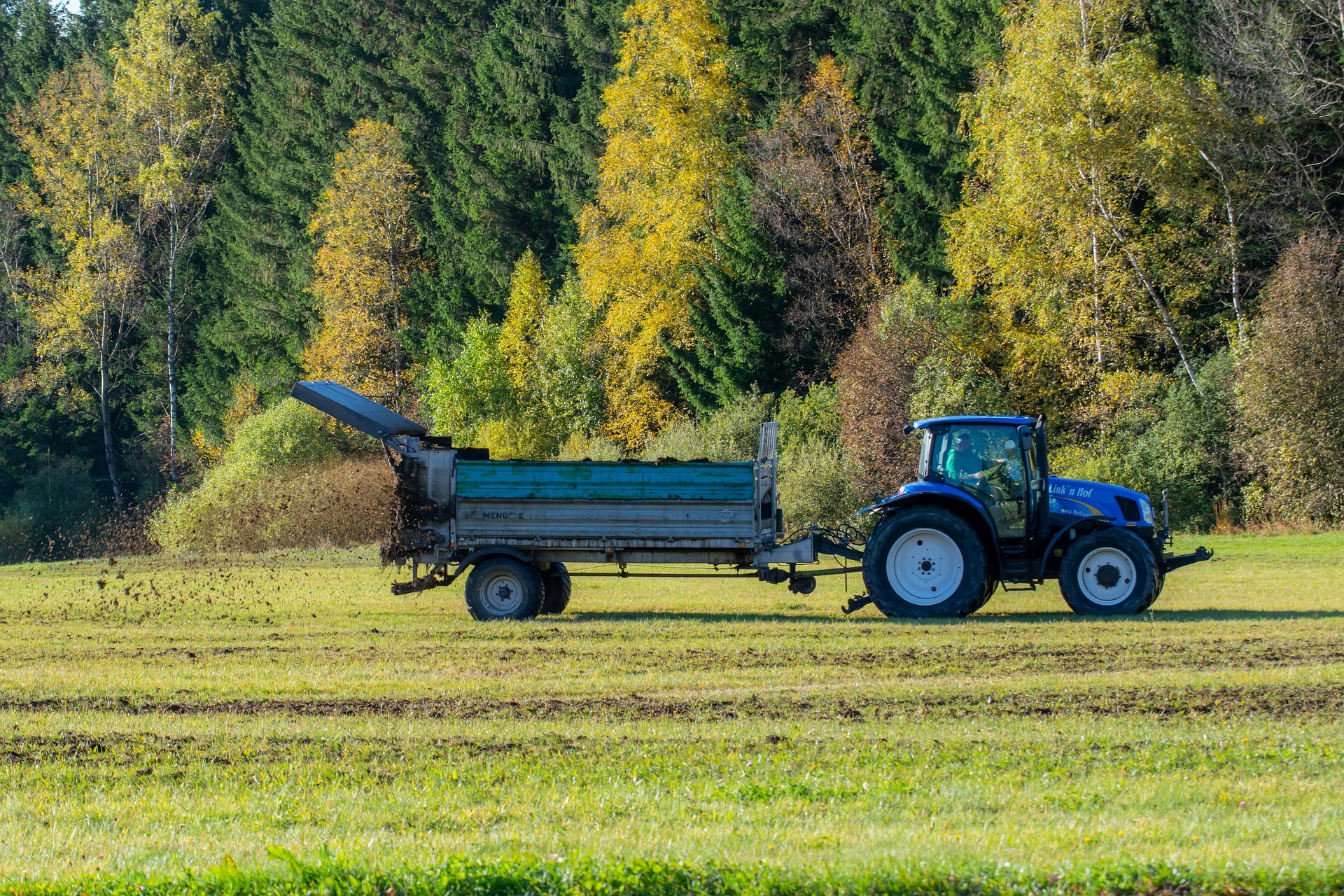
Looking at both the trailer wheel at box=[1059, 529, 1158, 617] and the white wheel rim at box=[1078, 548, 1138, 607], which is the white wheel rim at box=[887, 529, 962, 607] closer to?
the trailer wheel at box=[1059, 529, 1158, 617]

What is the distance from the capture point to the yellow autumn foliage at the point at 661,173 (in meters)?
41.8

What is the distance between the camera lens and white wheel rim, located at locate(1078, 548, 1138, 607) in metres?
16.0

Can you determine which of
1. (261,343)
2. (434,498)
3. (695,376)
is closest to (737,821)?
(434,498)

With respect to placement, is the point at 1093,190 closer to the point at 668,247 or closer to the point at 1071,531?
the point at 668,247

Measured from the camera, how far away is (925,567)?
16.5 meters

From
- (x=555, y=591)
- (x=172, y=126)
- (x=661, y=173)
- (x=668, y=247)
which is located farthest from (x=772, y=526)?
(x=172, y=126)

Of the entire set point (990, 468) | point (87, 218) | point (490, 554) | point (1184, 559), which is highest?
point (87, 218)

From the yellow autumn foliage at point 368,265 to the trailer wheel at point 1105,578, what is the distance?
40.3 metres

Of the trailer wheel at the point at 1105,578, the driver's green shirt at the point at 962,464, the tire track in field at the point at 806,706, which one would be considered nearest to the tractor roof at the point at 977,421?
the driver's green shirt at the point at 962,464

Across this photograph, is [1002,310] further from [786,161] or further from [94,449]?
[94,449]

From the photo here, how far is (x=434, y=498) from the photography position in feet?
55.9

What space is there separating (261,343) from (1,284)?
13631 millimetres

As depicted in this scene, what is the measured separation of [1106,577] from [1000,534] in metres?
1.34

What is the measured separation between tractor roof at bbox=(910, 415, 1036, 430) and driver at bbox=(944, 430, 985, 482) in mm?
194
